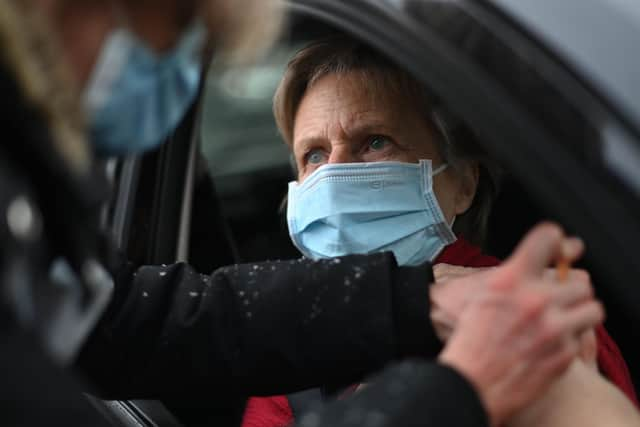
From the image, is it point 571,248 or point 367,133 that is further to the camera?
point 367,133

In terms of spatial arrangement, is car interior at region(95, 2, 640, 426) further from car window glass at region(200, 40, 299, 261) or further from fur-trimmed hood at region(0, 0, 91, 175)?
fur-trimmed hood at region(0, 0, 91, 175)

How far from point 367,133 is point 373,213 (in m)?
0.27

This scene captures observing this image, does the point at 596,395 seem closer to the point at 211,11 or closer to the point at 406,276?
the point at 406,276

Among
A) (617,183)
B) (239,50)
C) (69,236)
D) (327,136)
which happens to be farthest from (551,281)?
(327,136)

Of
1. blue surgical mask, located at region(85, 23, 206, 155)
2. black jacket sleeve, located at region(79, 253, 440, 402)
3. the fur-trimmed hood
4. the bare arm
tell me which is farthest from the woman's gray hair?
the fur-trimmed hood

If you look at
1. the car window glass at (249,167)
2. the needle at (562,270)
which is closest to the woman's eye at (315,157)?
the car window glass at (249,167)

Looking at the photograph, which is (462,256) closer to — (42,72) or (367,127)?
(367,127)

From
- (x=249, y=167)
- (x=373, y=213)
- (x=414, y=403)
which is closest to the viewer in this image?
(x=414, y=403)

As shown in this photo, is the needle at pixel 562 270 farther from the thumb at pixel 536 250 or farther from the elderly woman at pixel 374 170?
the elderly woman at pixel 374 170

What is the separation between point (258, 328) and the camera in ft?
6.57

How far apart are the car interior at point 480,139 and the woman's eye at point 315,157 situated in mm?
243

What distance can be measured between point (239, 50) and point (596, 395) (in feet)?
2.74

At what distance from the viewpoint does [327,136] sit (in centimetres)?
259

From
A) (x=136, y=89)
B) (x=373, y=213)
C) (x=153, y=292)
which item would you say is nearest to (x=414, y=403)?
(x=136, y=89)
